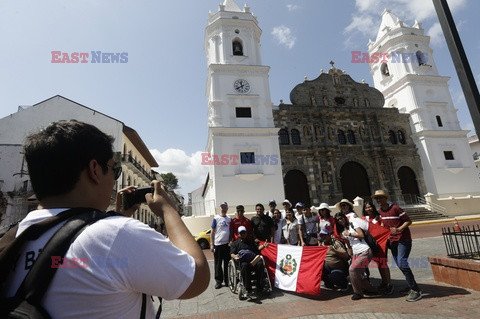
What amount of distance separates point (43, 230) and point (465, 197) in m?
29.1

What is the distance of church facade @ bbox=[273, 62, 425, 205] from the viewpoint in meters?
22.9

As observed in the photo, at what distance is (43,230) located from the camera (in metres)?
1.02

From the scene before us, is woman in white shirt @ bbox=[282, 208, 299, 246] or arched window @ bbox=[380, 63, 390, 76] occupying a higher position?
arched window @ bbox=[380, 63, 390, 76]

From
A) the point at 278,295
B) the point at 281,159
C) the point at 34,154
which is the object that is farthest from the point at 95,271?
the point at 281,159

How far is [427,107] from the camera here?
2544cm

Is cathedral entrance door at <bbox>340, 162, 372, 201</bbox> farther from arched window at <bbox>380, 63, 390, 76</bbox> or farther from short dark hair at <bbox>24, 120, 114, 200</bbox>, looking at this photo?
short dark hair at <bbox>24, 120, 114, 200</bbox>

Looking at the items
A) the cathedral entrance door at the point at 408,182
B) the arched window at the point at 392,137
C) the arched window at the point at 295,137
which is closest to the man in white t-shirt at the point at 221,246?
the arched window at the point at 295,137

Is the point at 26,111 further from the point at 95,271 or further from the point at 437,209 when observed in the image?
the point at 437,209

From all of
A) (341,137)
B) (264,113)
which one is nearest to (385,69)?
(341,137)

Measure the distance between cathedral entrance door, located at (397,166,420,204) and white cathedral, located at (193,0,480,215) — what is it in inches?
39.8

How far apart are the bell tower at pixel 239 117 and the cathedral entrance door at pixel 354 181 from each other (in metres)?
6.97

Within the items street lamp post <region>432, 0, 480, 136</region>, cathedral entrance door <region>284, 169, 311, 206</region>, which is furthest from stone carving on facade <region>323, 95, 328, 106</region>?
street lamp post <region>432, 0, 480, 136</region>

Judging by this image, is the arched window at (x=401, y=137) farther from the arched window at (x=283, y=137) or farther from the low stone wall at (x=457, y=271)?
the low stone wall at (x=457, y=271)

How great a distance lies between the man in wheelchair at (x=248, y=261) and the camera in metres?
5.64
